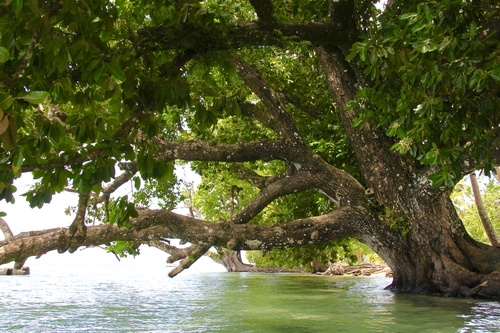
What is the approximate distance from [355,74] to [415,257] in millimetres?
3870

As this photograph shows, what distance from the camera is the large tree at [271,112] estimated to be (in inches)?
107

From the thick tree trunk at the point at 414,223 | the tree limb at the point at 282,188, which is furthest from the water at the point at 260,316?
the tree limb at the point at 282,188

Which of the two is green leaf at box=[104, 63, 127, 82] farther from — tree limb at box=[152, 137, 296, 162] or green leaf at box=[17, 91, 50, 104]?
tree limb at box=[152, 137, 296, 162]

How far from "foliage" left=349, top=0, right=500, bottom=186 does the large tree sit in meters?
0.02

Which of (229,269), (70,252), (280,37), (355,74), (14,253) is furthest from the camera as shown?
(229,269)

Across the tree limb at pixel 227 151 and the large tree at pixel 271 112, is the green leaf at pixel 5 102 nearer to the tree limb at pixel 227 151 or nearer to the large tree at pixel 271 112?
the large tree at pixel 271 112

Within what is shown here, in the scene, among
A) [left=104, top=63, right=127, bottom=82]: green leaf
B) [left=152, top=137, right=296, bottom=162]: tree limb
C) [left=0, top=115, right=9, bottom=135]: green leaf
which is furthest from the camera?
[left=152, top=137, right=296, bottom=162]: tree limb

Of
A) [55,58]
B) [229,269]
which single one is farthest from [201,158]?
[229,269]

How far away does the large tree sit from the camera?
272 centimetres

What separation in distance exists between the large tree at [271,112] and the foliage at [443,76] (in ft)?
0.07

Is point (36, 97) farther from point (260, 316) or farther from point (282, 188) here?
point (282, 188)

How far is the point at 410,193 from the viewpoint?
861cm

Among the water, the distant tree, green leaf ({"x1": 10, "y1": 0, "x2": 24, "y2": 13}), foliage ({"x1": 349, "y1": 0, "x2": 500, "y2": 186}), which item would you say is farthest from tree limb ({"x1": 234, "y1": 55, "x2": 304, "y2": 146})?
the distant tree

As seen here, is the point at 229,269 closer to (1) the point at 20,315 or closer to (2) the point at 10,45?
(1) the point at 20,315
